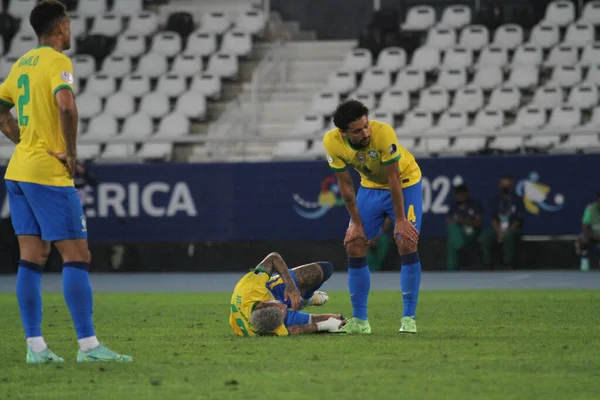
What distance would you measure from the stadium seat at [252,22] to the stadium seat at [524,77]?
20.2 feet

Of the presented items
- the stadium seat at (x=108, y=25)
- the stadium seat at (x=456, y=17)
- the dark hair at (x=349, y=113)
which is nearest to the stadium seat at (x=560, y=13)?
the stadium seat at (x=456, y=17)

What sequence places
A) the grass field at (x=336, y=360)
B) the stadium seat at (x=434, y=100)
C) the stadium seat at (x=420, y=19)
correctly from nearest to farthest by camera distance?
1. the grass field at (x=336, y=360)
2. the stadium seat at (x=434, y=100)
3. the stadium seat at (x=420, y=19)

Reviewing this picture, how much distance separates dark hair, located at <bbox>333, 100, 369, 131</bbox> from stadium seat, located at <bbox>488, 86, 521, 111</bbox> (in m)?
13.8

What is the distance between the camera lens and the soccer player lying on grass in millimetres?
9664

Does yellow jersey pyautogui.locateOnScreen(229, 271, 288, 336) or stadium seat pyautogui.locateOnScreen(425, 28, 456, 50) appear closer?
yellow jersey pyautogui.locateOnScreen(229, 271, 288, 336)

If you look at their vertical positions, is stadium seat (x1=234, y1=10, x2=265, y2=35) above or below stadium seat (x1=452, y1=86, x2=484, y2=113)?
above

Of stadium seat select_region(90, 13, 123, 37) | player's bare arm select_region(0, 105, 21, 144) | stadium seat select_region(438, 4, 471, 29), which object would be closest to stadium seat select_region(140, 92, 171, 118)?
stadium seat select_region(90, 13, 123, 37)

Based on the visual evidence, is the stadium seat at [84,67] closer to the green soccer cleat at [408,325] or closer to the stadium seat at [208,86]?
the stadium seat at [208,86]

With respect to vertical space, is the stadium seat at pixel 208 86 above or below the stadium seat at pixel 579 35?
below

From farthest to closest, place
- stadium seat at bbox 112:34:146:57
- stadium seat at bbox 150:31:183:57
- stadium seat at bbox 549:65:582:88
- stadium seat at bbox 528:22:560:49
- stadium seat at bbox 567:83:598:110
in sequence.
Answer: stadium seat at bbox 112:34:146:57
stadium seat at bbox 150:31:183:57
stadium seat at bbox 528:22:560:49
stadium seat at bbox 549:65:582:88
stadium seat at bbox 567:83:598:110

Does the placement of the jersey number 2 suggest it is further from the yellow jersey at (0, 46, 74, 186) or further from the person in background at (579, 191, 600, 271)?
the person in background at (579, 191, 600, 271)

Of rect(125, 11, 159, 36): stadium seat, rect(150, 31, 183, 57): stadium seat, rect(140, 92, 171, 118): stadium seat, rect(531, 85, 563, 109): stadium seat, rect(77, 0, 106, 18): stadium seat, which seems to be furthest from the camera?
rect(77, 0, 106, 18): stadium seat

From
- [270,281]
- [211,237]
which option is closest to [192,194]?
[211,237]

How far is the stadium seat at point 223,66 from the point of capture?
82.5 feet
